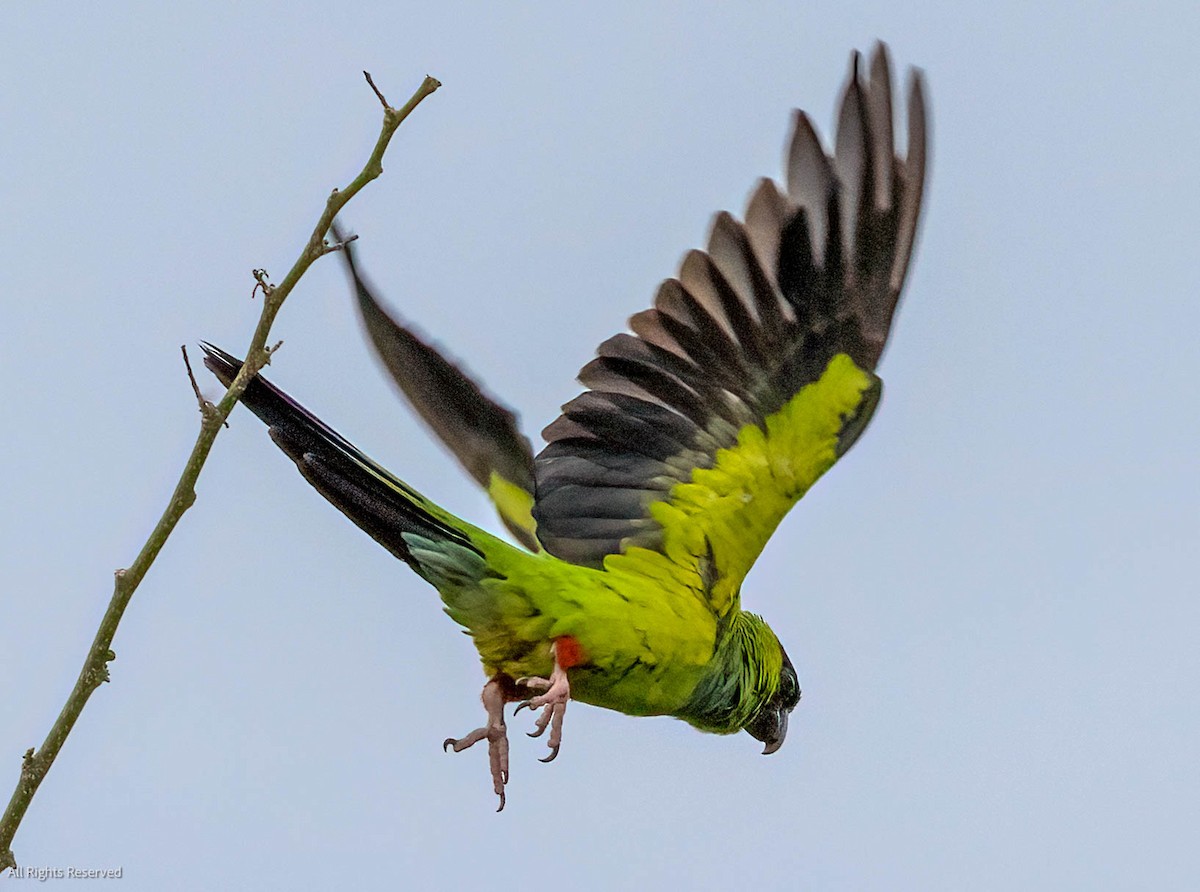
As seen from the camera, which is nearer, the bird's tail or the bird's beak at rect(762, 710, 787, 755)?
the bird's tail

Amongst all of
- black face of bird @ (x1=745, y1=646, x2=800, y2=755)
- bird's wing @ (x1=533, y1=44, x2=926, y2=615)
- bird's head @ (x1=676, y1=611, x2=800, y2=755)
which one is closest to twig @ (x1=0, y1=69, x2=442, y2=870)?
bird's wing @ (x1=533, y1=44, x2=926, y2=615)

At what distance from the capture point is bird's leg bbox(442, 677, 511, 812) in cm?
534

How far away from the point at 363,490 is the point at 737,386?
5.29 feet

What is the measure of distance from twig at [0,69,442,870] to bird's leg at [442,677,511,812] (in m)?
2.37

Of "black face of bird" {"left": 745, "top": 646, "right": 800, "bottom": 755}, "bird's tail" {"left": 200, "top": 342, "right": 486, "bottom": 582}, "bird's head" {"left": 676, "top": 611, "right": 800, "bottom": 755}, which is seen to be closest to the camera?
"bird's tail" {"left": 200, "top": 342, "right": 486, "bottom": 582}

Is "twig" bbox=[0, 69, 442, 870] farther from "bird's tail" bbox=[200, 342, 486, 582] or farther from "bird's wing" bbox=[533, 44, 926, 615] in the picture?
"bird's wing" bbox=[533, 44, 926, 615]

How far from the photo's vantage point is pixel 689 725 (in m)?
6.55

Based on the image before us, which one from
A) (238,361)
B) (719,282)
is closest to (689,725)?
(719,282)

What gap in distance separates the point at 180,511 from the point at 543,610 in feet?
8.36

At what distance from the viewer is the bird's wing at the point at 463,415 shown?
5.72 metres

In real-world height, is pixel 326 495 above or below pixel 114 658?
above

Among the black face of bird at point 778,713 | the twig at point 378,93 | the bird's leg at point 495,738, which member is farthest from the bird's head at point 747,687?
the twig at point 378,93

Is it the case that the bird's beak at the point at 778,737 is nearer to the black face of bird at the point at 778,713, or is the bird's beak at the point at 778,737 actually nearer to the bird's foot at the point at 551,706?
the black face of bird at the point at 778,713

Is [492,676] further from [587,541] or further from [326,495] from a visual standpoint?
[326,495]
